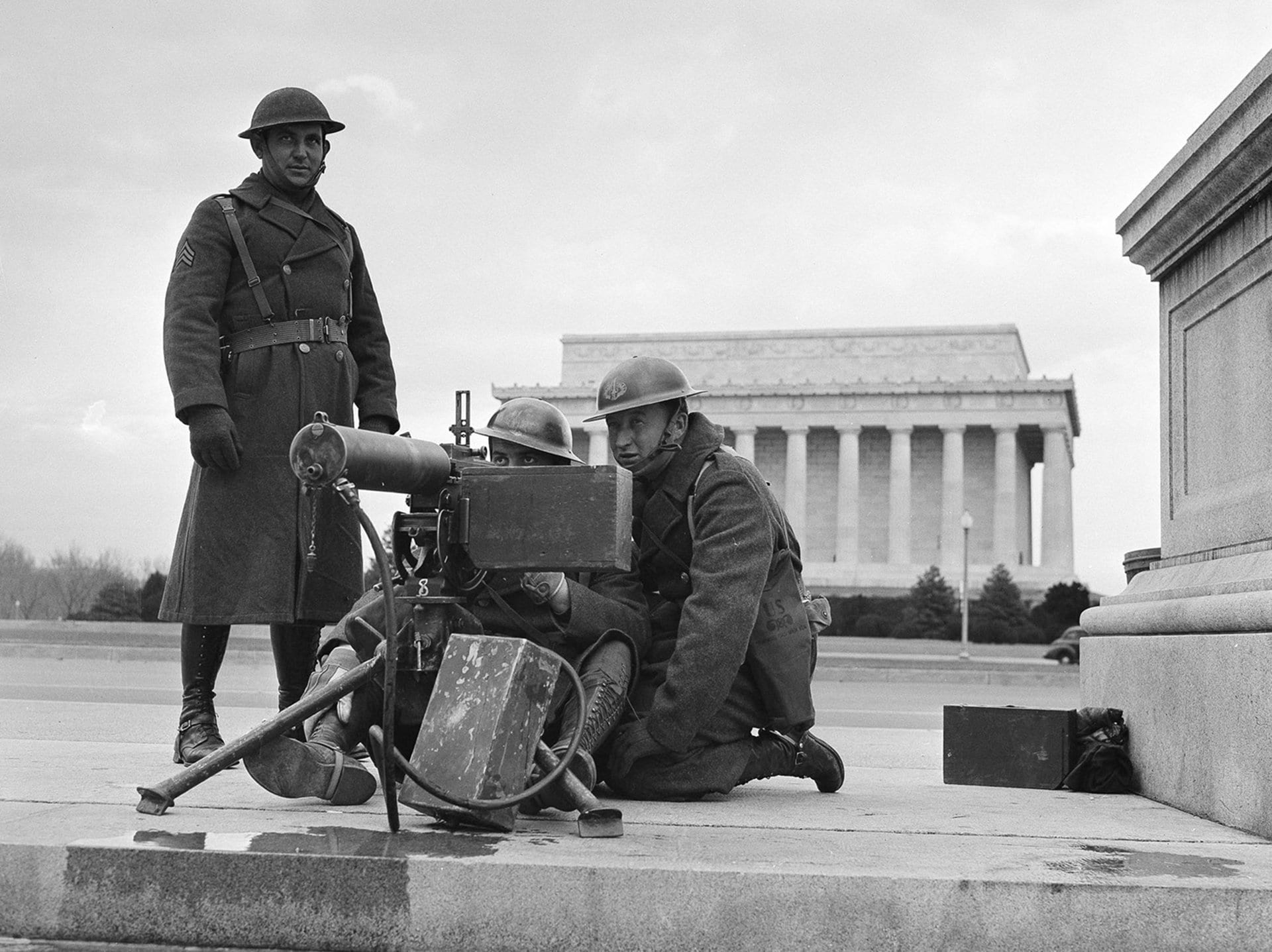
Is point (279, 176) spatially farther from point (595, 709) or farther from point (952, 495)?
point (952, 495)

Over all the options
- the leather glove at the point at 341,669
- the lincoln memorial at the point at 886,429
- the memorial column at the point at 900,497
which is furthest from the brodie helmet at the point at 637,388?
the memorial column at the point at 900,497

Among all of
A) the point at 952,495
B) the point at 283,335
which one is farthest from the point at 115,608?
the point at 952,495

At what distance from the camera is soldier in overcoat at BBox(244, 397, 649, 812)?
143 inches

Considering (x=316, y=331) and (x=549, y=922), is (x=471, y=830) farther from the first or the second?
(x=316, y=331)

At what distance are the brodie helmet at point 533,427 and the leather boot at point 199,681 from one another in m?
1.38

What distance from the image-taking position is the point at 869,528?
67625mm

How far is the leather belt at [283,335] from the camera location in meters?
5.00

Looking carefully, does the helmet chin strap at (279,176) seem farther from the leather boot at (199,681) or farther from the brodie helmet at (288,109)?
the leather boot at (199,681)

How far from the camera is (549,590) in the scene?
407 cm

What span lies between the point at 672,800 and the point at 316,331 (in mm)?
2097

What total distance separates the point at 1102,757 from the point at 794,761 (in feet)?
3.85

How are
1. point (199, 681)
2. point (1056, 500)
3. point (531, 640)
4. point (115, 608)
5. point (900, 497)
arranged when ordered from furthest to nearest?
point (1056, 500)
point (900, 497)
point (115, 608)
point (199, 681)
point (531, 640)

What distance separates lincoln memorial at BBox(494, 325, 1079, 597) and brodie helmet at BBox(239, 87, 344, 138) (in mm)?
57974

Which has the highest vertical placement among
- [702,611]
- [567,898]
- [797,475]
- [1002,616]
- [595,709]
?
[797,475]
